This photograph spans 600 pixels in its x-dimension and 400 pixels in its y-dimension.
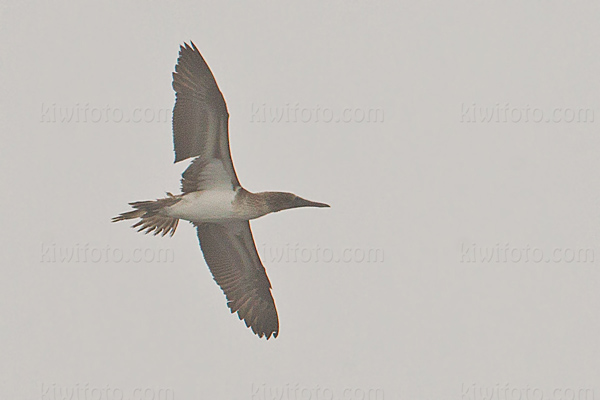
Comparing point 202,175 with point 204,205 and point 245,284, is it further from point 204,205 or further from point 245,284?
point 245,284

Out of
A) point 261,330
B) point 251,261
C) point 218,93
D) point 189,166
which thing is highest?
point 218,93

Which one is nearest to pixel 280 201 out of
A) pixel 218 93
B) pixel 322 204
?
pixel 322 204

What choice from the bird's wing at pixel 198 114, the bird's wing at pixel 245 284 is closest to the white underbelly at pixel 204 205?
the bird's wing at pixel 198 114

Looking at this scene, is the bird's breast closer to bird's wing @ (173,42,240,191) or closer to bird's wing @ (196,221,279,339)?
bird's wing @ (173,42,240,191)

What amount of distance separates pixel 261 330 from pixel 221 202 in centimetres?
225

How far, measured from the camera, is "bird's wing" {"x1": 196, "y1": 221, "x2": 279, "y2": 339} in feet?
49.6

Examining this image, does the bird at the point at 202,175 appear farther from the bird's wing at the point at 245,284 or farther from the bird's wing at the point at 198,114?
the bird's wing at the point at 245,284

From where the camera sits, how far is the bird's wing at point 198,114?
531 inches

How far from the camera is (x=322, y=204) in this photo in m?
14.2

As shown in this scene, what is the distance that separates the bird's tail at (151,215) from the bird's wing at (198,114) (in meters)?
0.56

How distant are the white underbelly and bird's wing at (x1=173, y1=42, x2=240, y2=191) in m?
0.39

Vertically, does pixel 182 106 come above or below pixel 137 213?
above

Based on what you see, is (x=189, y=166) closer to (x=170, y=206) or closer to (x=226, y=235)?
(x=170, y=206)

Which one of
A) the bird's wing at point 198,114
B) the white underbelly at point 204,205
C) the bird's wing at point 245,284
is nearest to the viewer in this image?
the bird's wing at point 198,114
